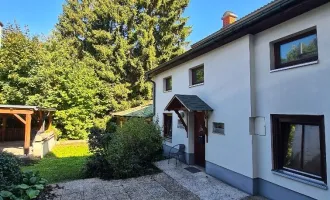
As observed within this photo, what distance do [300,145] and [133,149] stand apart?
6.45 meters

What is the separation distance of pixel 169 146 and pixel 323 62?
9.07 metres

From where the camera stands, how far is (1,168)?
612 centimetres

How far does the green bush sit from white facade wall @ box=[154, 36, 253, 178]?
2793mm

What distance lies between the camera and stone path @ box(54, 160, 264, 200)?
664 centimetres

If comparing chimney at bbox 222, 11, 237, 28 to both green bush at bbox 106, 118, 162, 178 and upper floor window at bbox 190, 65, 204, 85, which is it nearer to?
upper floor window at bbox 190, 65, 204, 85

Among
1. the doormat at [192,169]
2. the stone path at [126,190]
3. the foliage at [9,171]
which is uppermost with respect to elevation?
the foliage at [9,171]

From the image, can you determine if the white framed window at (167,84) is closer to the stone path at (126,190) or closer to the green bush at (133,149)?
the green bush at (133,149)

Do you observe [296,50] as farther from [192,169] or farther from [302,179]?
[192,169]

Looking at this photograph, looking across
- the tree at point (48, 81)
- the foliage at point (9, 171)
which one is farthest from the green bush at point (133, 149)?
the tree at point (48, 81)

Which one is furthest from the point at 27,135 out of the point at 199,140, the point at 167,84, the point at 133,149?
the point at 199,140

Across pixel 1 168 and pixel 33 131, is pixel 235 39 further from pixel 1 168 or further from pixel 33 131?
pixel 33 131

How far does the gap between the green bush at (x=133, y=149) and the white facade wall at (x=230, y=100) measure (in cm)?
279

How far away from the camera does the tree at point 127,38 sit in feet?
79.6

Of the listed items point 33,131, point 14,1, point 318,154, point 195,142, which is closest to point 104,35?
point 14,1
